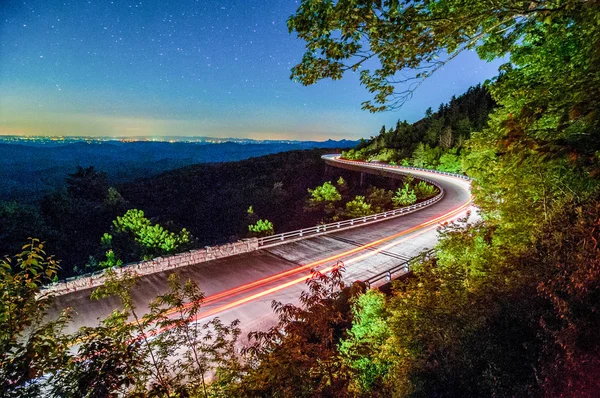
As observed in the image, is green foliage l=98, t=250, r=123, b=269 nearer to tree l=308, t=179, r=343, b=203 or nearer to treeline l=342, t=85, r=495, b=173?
tree l=308, t=179, r=343, b=203

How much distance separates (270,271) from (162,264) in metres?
5.10

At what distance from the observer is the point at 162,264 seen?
12500 mm

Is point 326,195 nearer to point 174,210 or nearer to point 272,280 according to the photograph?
point 272,280

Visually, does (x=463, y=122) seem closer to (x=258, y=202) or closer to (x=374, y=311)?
(x=258, y=202)

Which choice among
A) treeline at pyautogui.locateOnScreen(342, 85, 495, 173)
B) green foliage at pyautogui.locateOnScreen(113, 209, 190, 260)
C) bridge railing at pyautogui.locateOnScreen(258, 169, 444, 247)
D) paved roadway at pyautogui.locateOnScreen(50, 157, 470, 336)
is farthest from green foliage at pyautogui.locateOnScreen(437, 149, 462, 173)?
green foliage at pyautogui.locateOnScreen(113, 209, 190, 260)

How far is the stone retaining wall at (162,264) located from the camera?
10.2 m

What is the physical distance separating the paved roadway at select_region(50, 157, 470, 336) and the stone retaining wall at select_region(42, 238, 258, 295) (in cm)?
33

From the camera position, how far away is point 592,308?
3.68 meters

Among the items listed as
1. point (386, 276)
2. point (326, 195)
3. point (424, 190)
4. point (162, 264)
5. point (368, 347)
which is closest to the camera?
point (368, 347)

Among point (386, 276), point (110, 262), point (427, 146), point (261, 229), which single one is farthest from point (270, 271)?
point (427, 146)

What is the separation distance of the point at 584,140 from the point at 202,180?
8352 centimetres

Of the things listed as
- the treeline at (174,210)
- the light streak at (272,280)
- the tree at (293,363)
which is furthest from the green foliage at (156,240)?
the tree at (293,363)

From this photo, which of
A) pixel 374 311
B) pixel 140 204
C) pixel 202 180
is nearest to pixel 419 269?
pixel 374 311

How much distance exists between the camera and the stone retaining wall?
10.2 meters
